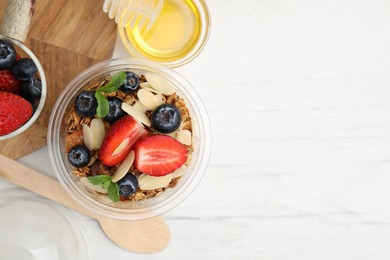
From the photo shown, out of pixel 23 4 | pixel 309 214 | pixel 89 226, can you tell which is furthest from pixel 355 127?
pixel 23 4

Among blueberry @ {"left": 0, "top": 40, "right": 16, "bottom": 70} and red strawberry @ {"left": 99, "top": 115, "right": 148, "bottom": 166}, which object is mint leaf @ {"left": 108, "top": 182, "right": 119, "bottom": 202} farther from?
blueberry @ {"left": 0, "top": 40, "right": 16, "bottom": 70}

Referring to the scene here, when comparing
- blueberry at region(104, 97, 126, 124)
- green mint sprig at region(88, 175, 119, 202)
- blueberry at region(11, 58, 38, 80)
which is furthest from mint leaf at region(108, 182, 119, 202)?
blueberry at region(11, 58, 38, 80)

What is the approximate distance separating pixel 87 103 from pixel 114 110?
47 mm

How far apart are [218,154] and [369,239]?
0.37 meters

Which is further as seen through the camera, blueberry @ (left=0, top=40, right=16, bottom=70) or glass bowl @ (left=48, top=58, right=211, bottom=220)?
glass bowl @ (left=48, top=58, right=211, bottom=220)

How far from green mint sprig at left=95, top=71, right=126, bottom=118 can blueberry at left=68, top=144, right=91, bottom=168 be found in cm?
6

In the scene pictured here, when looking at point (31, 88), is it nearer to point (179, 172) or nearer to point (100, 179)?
point (100, 179)

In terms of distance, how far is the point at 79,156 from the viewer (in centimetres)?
99

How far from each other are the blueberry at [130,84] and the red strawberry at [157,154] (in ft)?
0.29

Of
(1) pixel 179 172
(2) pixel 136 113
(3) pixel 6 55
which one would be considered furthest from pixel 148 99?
(3) pixel 6 55

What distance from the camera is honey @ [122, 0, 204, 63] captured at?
117cm

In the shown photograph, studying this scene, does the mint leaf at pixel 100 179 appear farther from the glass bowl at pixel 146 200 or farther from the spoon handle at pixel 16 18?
the spoon handle at pixel 16 18

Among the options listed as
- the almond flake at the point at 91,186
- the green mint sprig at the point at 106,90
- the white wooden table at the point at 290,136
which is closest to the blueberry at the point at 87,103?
the green mint sprig at the point at 106,90

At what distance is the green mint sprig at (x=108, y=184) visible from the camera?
3.27ft
